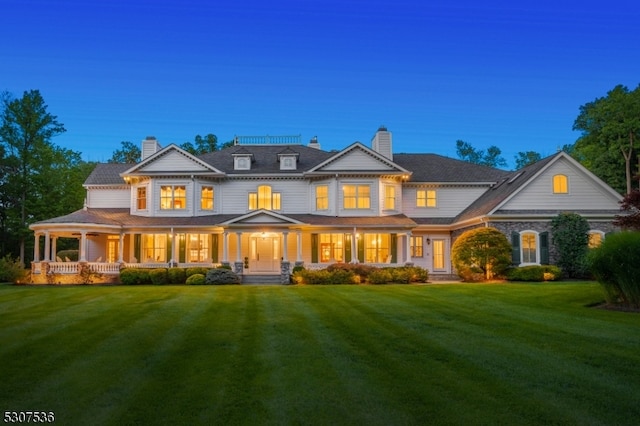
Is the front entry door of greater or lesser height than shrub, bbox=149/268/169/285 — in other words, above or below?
above

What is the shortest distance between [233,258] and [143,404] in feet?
77.6

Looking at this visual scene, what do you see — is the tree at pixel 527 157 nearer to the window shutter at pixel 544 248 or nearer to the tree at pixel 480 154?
the tree at pixel 480 154

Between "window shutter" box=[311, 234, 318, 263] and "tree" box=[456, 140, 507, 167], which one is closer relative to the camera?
"window shutter" box=[311, 234, 318, 263]

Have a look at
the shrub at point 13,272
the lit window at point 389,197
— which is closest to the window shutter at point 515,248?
the lit window at point 389,197

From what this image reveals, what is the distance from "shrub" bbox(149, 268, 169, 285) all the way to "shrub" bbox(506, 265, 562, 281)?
17.5 metres

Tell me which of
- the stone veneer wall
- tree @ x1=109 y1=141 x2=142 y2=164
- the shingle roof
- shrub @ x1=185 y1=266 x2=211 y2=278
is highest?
tree @ x1=109 y1=141 x2=142 y2=164

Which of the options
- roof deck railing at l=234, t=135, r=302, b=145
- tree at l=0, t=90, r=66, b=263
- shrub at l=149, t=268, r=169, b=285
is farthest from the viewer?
tree at l=0, t=90, r=66, b=263

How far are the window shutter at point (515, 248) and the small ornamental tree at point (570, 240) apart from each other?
1.98m

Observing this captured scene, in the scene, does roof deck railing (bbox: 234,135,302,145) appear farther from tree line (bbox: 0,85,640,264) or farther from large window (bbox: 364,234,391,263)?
tree line (bbox: 0,85,640,264)

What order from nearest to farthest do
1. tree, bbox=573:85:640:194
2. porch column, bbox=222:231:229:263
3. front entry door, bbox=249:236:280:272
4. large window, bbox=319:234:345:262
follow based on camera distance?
1. porch column, bbox=222:231:229:263
2. large window, bbox=319:234:345:262
3. front entry door, bbox=249:236:280:272
4. tree, bbox=573:85:640:194

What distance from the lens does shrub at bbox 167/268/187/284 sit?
969 inches

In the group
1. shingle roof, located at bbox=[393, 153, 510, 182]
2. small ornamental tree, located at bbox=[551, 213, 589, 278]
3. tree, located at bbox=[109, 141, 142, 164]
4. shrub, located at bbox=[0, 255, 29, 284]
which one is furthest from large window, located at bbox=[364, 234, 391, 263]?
tree, located at bbox=[109, 141, 142, 164]

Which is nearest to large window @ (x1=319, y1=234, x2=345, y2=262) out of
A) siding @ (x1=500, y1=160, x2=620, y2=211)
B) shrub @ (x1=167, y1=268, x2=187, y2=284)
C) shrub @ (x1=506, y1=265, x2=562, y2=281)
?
shrub @ (x1=167, y1=268, x2=187, y2=284)

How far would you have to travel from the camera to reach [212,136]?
55.8m
